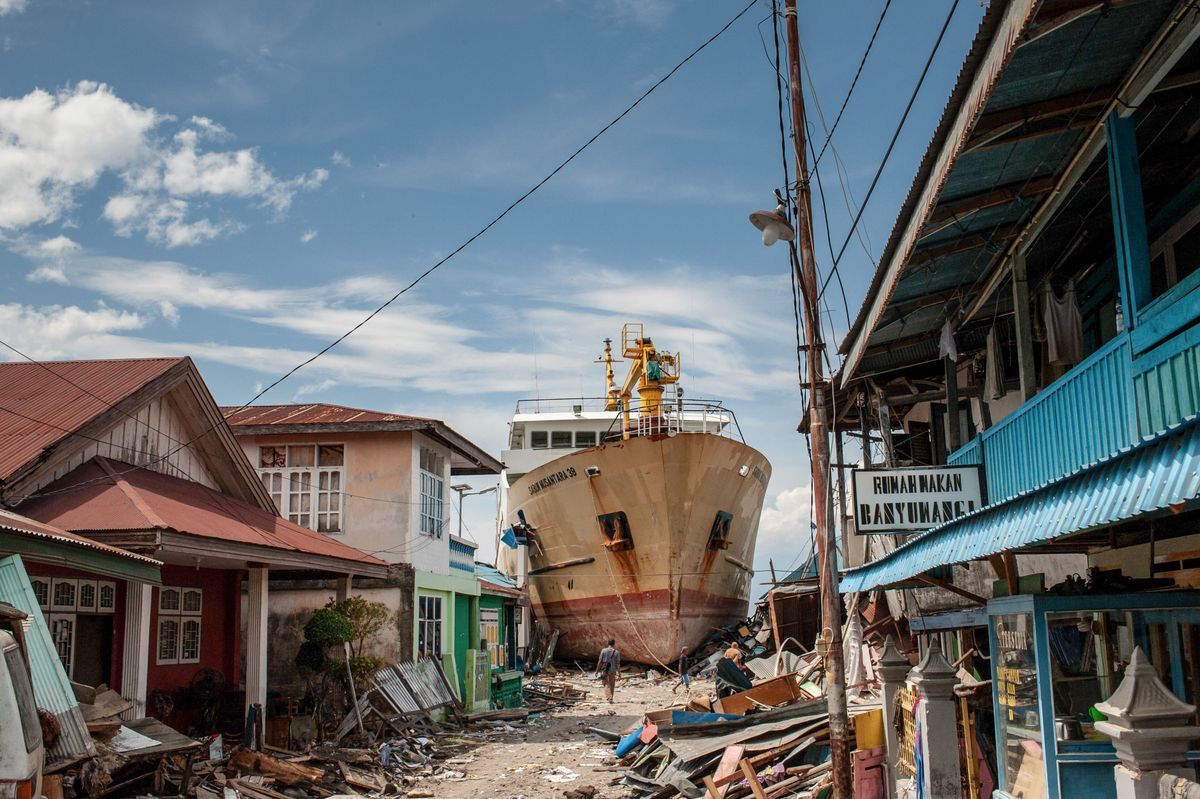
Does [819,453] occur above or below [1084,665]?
above

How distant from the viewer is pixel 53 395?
14219mm

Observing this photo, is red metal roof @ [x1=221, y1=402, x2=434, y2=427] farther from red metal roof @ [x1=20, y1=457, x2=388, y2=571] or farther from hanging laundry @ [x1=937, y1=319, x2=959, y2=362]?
hanging laundry @ [x1=937, y1=319, x2=959, y2=362]

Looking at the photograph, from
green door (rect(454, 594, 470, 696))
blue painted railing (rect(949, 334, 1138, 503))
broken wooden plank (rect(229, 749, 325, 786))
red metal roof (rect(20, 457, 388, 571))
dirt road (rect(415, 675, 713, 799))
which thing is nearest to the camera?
blue painted railing (rect(949, 334, 1138, 503))

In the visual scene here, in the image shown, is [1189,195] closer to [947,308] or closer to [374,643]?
[947,308]

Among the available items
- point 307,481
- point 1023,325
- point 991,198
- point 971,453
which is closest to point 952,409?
point 971,453

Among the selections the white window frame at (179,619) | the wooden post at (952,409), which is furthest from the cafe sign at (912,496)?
the white window frame at (179,619)

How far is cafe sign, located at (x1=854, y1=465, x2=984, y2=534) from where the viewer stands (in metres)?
Answer: 9.81

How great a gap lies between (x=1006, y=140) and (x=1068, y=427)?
2.21 m

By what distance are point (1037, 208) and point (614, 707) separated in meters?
16.9

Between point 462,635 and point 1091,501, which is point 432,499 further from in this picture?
point 1091,501

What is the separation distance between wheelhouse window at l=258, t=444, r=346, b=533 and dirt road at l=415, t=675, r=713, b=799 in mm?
4902

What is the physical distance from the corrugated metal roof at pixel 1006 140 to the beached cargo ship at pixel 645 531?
17067mm

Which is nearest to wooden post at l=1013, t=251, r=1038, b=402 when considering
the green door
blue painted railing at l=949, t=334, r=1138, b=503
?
blue painted railing at l=949, t=334, r=1138, b=503

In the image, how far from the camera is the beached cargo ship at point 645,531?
27719 mm
